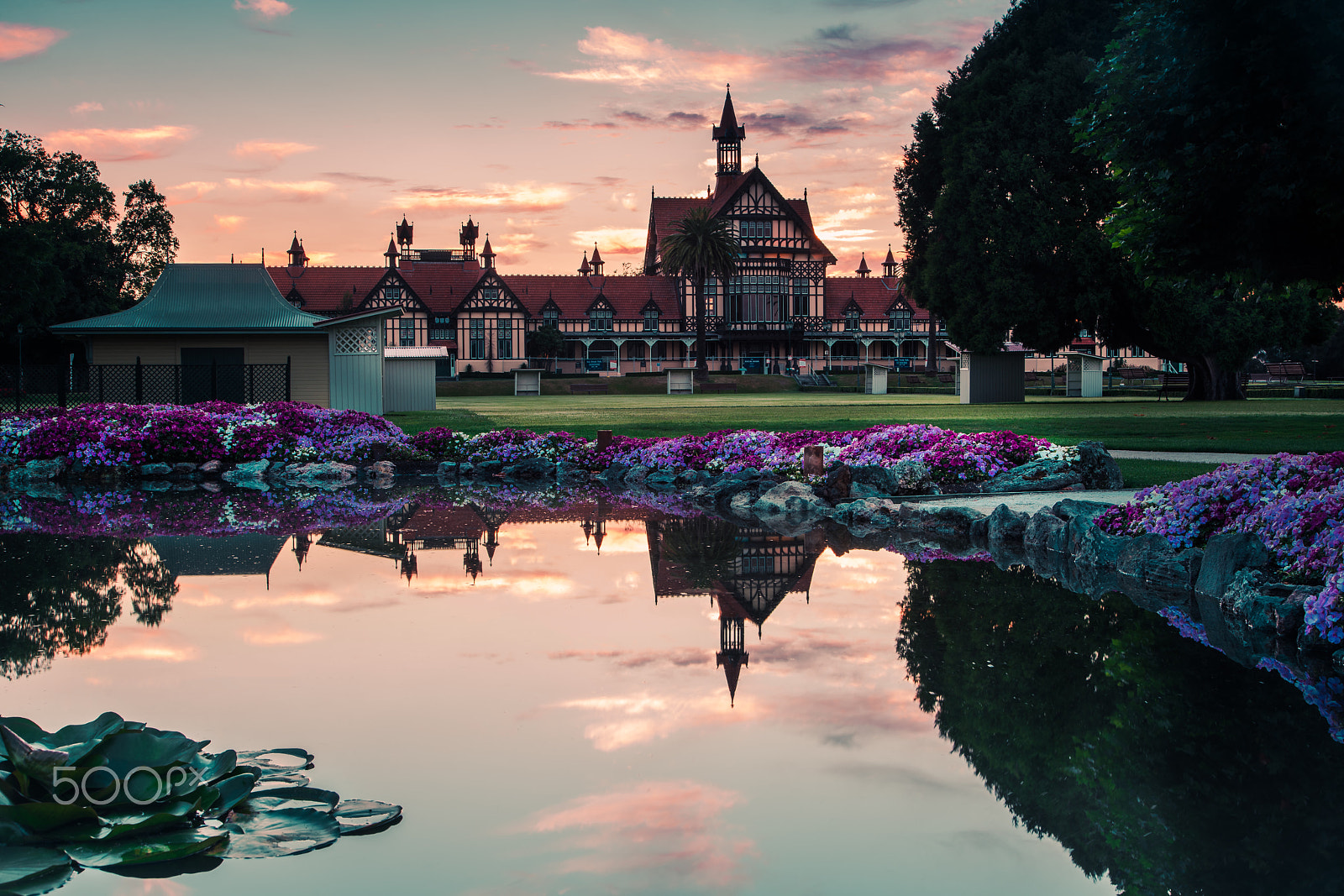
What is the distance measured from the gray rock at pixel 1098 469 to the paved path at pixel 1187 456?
8.89 feet

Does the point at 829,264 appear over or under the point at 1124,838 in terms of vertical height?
over

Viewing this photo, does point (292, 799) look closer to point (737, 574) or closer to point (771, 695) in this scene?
point (771, 695)

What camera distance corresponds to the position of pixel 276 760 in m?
4.86

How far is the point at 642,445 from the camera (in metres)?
19.7

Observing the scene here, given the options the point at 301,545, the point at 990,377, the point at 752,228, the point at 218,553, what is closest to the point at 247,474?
the point at 301,545

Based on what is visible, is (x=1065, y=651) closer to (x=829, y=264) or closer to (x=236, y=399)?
(x=236, y=399)

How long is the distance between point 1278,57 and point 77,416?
20712 mm

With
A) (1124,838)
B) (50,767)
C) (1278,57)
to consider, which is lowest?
(1124,838)

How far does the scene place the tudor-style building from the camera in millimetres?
75562

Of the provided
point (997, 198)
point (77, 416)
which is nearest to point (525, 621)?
point (77, 416)

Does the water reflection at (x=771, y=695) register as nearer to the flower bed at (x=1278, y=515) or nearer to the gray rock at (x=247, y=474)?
the flower bed at (x=1278, y=515)

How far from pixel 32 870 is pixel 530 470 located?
52.6 ft

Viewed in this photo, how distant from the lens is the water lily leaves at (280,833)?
4168mm

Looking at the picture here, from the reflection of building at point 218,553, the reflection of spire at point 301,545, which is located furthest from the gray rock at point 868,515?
the reflection of building at point 218,553
